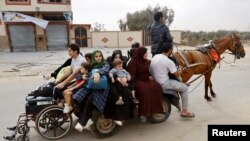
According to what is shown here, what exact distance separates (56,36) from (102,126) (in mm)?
22777

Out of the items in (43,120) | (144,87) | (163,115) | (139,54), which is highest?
(139,54)

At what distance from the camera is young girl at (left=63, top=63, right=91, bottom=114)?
445cm

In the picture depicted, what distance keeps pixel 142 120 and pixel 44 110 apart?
1767 millimetres

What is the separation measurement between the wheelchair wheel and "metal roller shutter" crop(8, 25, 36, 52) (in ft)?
73.4

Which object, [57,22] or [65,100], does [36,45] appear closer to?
[57,22]

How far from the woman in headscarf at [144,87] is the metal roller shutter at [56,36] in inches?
881

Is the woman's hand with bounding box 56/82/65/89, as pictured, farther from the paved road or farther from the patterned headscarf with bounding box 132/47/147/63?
the patterned headscarf with bounding box 132/47/147/63

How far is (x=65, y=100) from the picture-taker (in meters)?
4.55

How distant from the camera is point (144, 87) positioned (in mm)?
4809

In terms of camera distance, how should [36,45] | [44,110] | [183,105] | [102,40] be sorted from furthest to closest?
[102,40] → [36,45] → [183,105] → [44,110]

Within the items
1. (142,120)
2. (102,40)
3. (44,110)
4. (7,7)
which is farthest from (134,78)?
(102,40)

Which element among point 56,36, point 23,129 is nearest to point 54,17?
point 56,36

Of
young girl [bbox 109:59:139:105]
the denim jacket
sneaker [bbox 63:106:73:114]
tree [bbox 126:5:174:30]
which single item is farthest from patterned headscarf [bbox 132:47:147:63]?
tree [bbox 126:5:174:30]

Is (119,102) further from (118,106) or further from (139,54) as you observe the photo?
(139,54)
